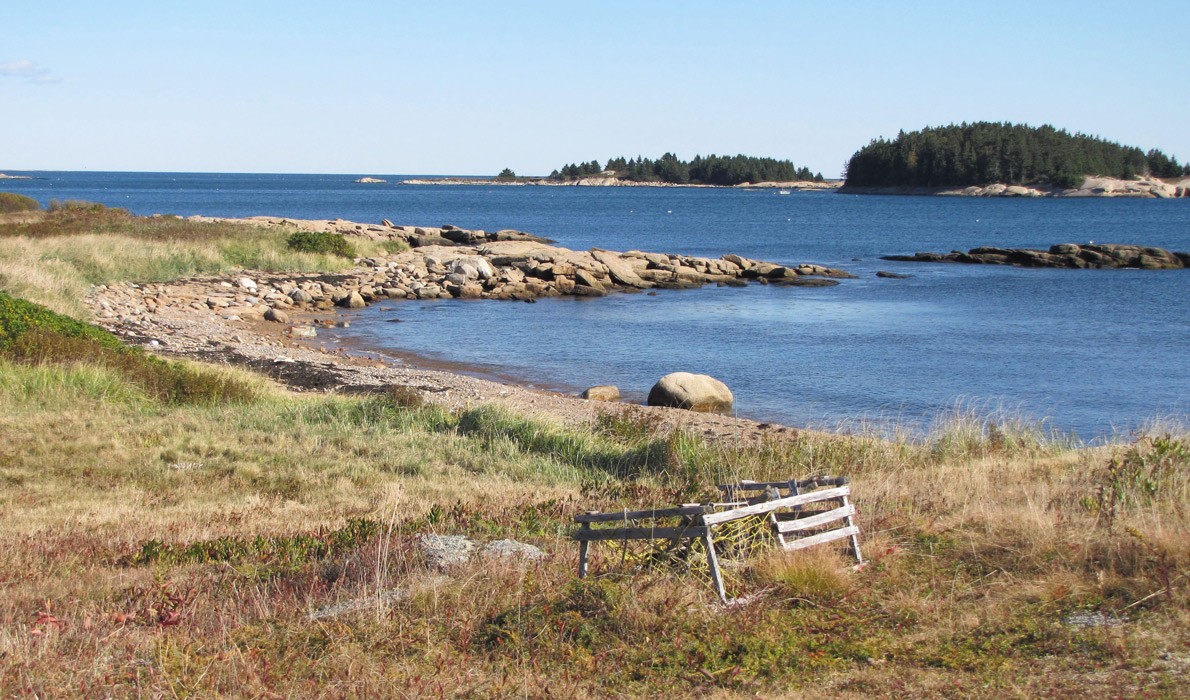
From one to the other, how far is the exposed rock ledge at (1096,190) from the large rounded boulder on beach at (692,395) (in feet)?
486

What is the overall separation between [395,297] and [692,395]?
2385 centimetres

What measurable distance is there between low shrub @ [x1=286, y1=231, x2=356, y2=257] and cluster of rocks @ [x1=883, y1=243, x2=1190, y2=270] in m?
36.3

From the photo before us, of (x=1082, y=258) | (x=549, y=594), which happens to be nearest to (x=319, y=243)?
(x=549, y=594)

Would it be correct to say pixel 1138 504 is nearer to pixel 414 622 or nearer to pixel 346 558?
pixel 414 622

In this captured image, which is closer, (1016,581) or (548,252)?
(1016,581)

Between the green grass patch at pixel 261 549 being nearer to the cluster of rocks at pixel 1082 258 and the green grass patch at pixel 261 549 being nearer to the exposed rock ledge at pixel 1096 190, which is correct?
the cluster of rocks at pixel 1082 258

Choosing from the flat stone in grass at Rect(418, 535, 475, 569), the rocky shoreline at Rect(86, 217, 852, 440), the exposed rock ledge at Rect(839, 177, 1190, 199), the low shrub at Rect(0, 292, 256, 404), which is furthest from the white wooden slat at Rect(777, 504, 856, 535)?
the exposed rock ledge at Rect(839, 177, 1190, 199)

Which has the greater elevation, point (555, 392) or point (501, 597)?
point (501, 597)

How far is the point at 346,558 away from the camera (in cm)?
773

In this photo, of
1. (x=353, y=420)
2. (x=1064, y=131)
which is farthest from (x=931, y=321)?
(x=1064, y=131)

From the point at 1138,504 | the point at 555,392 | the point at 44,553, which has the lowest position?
the point at 555,392

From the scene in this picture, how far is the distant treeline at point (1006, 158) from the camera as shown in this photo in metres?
157

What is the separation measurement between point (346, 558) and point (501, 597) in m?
1.76

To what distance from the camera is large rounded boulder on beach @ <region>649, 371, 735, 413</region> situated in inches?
824
